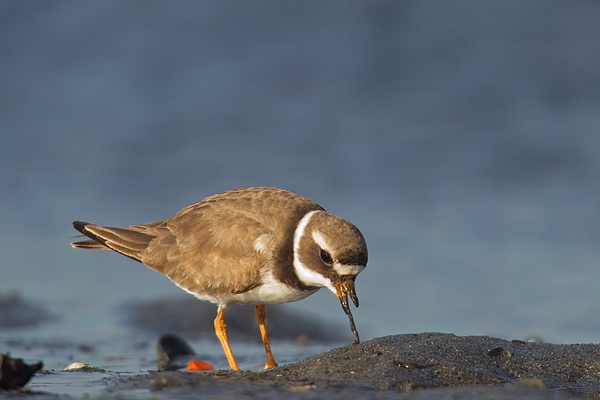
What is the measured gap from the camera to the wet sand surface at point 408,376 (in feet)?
15.5

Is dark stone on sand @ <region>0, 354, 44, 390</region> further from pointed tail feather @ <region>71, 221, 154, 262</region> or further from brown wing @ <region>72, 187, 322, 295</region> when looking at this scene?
pointed tail feather @ <region>71, 221, 154, 262</region>

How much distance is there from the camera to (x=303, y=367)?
554 centimetres

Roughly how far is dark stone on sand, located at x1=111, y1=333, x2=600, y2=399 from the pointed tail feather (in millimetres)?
2117

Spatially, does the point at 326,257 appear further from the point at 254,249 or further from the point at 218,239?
the point at 218,239

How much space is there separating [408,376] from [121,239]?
345 cm

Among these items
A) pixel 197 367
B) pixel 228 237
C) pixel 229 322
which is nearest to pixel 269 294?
pixel 228 237

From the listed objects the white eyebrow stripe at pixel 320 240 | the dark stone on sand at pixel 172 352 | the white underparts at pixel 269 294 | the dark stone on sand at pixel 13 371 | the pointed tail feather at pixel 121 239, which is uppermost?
the pointed tail feather at pixel 121 239

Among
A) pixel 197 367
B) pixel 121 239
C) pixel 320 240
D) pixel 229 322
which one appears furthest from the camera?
pixel 229 322

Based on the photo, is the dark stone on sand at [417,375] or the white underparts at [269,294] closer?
the dark stone on sand at [417,375]

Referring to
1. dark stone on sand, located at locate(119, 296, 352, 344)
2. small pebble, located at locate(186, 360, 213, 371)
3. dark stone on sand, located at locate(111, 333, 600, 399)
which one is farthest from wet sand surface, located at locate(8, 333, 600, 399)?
dark stone on sand, located at locate(119, 296, 352, 344)

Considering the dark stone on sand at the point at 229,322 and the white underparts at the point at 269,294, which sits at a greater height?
the dark stone on sand at the point at 229,322

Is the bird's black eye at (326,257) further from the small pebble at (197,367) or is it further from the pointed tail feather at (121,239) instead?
the pointed tail feather at (121,239)

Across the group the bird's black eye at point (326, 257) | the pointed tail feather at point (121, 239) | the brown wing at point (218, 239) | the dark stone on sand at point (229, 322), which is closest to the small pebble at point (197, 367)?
the brown wing at point (218, 239)

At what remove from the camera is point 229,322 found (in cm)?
999
